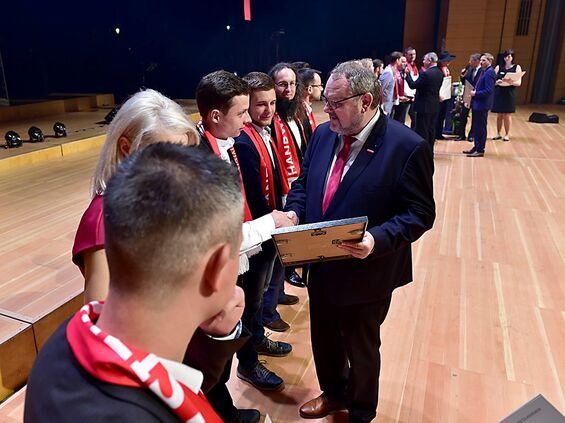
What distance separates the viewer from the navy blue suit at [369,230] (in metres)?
1.44

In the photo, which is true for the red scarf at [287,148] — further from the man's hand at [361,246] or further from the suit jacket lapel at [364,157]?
the man's hand at [361,246]

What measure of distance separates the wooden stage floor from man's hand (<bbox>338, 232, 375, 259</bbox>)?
86 cm

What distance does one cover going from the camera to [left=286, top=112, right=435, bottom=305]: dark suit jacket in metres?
1.44

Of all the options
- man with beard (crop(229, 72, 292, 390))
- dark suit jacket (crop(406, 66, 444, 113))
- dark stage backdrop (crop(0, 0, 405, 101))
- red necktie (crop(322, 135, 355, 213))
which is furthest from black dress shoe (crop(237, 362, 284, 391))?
dark stage backdrop (crop(0, 0, 405, 101))

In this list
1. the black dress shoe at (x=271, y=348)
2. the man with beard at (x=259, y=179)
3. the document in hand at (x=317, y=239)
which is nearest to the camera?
the document in hand at (x=317, y=239)

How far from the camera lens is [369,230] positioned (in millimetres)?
1424

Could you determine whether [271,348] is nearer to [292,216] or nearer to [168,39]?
[292,216]

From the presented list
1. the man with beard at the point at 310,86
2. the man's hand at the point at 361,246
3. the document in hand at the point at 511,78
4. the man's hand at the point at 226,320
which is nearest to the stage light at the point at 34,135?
the man with beard at the point at 310,86

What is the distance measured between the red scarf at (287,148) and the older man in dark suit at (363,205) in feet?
1.91

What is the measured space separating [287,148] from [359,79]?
91 cm

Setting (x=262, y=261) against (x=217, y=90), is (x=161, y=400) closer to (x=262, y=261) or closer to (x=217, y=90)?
(x=217, y=90)

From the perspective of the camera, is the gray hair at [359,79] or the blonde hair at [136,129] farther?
the gray hair at [359,79]

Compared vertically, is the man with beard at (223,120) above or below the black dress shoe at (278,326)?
above

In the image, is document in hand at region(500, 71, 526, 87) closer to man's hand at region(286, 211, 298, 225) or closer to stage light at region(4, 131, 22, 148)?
man's hand at region(286, 211, 298, 225)
